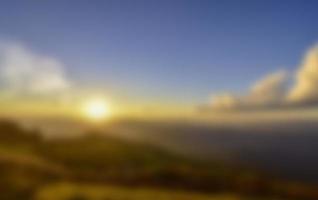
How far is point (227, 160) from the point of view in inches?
158

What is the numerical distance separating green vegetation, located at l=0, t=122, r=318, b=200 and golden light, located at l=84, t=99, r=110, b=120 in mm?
162

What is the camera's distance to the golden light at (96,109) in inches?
159

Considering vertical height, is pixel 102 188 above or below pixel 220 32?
below

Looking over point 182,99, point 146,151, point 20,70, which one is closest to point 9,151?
point 20,70

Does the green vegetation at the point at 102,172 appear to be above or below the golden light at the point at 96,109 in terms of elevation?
below

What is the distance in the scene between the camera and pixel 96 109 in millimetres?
4094

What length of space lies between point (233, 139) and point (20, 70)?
5.58 feet

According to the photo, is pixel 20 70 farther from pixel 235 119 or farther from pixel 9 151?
pixel 235 119

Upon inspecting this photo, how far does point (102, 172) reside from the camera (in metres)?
4.05

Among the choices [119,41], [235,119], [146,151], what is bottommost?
[146,151]

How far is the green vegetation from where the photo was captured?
4000 millimetres

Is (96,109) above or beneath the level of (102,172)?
above

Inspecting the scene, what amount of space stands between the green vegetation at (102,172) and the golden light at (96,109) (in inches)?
6.4

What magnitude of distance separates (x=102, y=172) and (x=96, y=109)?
484 mm
